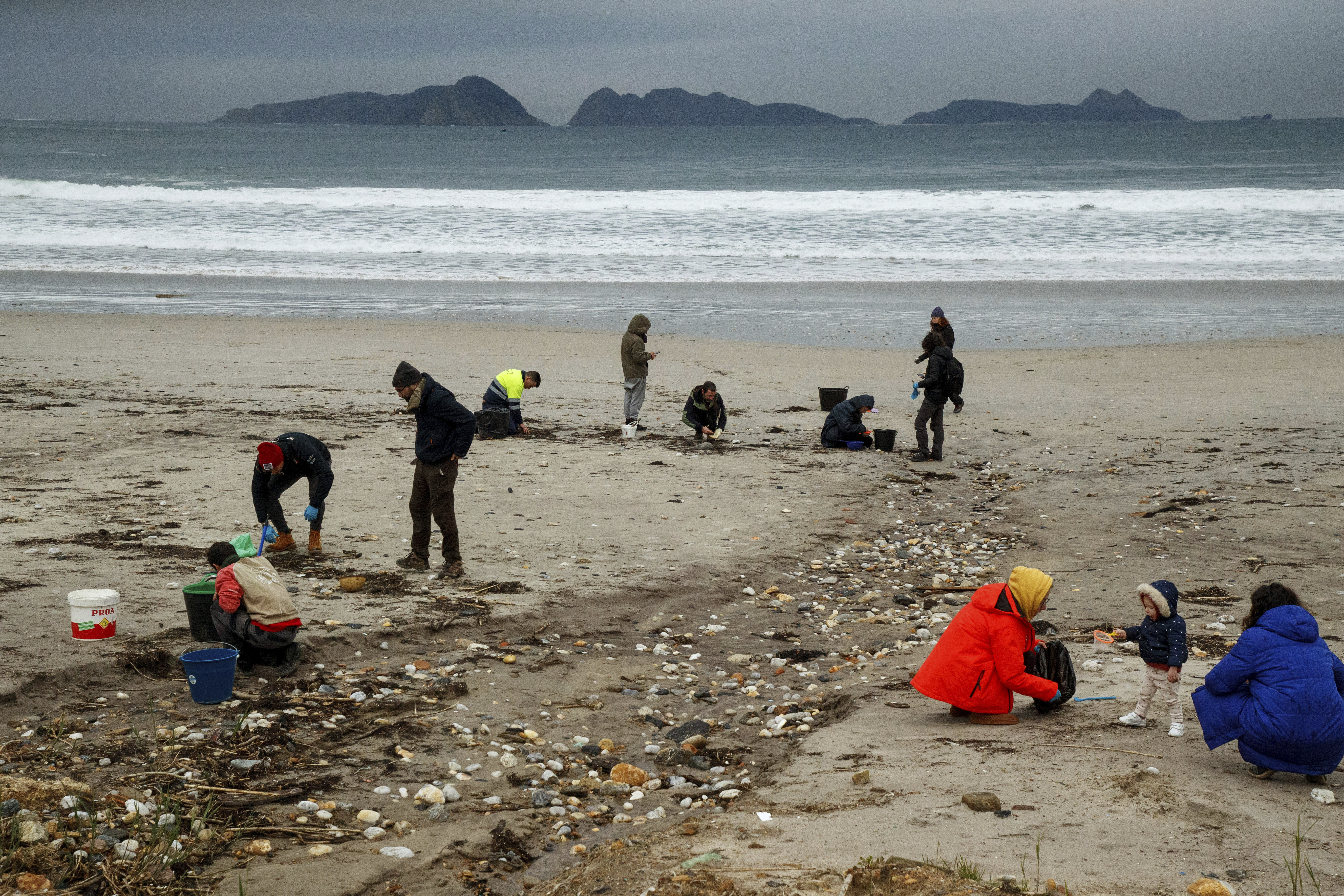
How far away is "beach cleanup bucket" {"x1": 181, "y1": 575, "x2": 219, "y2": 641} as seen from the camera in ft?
21.9

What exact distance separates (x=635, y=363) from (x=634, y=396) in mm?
411

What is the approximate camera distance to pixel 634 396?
1338 cm

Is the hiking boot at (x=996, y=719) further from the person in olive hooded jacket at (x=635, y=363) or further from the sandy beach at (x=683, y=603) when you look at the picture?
the person in olive hooded jacket at (x=635, y=363)

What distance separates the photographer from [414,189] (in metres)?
51.2

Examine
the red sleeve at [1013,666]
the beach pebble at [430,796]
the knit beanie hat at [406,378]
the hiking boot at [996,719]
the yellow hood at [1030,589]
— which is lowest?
the beach pebble at [430,796]

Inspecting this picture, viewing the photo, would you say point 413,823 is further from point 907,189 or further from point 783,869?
point 907,189

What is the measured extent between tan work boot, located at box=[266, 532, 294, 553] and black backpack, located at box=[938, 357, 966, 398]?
761 centimetres

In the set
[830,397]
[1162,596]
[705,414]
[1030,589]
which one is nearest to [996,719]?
[1030,589]

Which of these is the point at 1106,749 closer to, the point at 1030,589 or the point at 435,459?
the point at 1030,589

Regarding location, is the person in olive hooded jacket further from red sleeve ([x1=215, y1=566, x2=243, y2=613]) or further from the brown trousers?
red sleeve ([x1=215, y1=566, x2=243, y2=613])

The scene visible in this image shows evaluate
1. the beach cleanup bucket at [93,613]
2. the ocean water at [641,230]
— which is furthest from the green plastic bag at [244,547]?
the ocean water at [641,230]

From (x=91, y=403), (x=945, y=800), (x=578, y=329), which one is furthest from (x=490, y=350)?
(x=945, y=800)

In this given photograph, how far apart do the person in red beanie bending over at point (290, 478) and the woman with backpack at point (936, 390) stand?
7.07 meters

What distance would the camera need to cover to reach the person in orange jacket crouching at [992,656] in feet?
18.4
